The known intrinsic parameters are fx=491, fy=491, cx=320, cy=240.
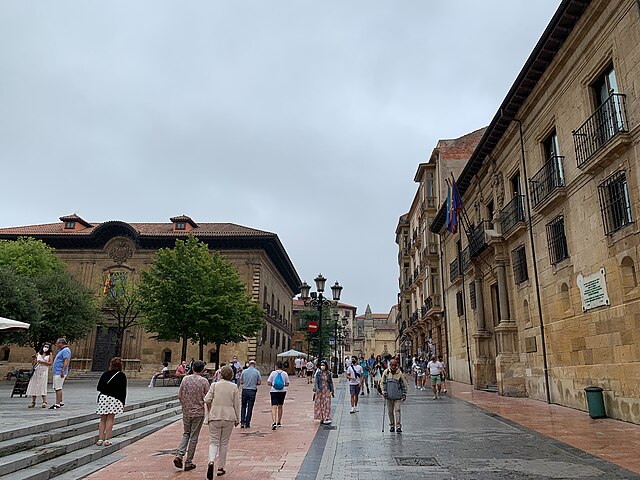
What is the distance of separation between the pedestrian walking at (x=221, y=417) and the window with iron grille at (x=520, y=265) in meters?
13.3

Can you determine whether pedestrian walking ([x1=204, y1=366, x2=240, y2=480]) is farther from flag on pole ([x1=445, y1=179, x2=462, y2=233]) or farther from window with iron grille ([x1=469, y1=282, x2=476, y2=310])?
window with iron grille ([x1=469, y1=282, x2=476, y2=310])

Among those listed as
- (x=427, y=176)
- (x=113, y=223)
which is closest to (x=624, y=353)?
(x=427, y=176)

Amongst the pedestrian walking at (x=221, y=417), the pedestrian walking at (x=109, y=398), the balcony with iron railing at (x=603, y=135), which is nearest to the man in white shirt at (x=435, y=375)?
the balcony with iron railing at (x=603, y=135)

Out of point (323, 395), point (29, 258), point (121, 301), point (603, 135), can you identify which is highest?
point (29, 258)

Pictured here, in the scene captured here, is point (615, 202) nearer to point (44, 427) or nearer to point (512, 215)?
point (512, 215)

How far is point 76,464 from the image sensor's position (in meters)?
7.34

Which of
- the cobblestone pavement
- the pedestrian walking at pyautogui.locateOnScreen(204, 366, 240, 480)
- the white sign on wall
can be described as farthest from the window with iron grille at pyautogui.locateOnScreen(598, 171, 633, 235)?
the pedestrian walking at pyautogui.locateOnScreen(204, 366, 240, 480)

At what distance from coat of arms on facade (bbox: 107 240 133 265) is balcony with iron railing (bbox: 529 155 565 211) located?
3209cm

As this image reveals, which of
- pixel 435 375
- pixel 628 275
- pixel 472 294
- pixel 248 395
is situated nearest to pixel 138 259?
pixel 472 294

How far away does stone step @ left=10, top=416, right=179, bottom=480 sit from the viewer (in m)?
6.54

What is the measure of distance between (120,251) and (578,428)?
36.5m

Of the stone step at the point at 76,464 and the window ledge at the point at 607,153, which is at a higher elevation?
the window ledge at the point at 607,153

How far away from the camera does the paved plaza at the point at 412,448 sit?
6.74m

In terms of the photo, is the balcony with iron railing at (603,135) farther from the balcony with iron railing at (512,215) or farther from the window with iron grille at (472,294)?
the window with iron grille at (472,294)
